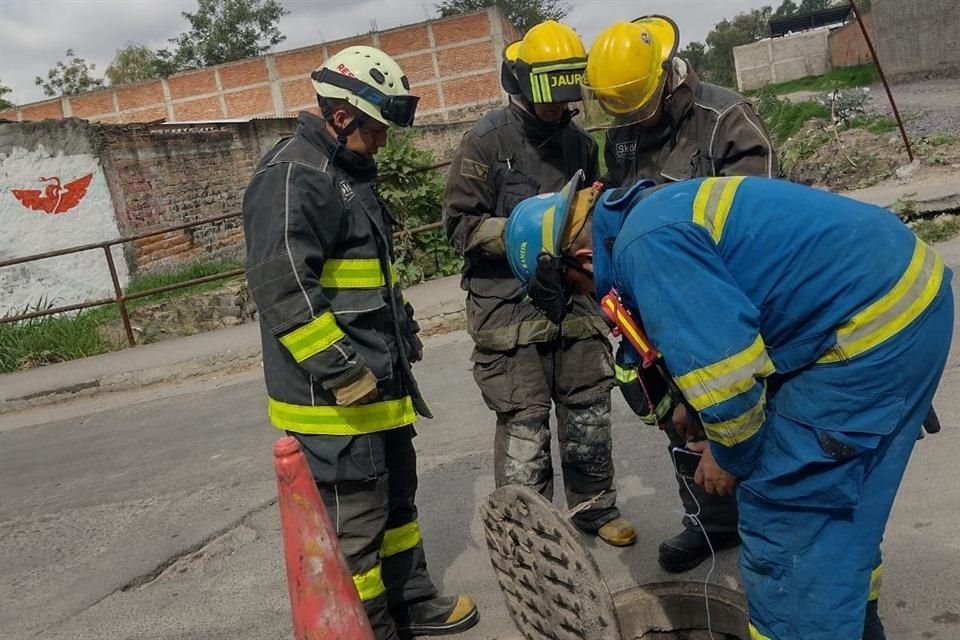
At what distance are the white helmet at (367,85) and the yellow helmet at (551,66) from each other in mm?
588

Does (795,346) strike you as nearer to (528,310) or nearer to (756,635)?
(756,635)

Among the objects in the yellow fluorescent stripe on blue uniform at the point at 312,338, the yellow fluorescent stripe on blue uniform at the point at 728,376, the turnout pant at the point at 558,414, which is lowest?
the turnout pant at the point at 558,414

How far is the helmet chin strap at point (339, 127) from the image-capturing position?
288 cm

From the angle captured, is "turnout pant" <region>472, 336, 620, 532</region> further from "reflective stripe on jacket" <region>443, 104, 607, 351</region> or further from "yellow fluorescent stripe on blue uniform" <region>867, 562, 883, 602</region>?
"yellow fluorescent stripe on blue uniform" <region>867, 562, 883, 602</region>

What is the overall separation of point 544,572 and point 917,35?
104 feet

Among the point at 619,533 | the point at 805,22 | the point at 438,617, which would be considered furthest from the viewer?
the point at 805,22

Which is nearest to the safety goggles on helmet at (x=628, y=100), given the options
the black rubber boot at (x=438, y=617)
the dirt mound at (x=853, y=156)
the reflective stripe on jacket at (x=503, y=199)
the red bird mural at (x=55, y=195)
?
the reflective stripe on jacket at (x=503, y=199)

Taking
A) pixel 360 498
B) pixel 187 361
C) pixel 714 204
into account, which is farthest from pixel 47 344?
pixel 714 204

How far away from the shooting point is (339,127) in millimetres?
2898

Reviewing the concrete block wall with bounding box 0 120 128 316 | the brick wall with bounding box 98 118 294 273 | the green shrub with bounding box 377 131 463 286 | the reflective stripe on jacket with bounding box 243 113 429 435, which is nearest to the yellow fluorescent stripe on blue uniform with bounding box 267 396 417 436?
the reflective stripe on jacket with bounding box 243 113 429 435

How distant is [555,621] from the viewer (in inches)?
97.8

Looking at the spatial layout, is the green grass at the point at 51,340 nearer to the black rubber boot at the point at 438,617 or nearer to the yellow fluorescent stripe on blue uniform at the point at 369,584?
the black rubber boot at the point at 438,617

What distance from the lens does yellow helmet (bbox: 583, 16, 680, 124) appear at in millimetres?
2818

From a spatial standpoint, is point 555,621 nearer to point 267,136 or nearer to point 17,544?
point 17,544
